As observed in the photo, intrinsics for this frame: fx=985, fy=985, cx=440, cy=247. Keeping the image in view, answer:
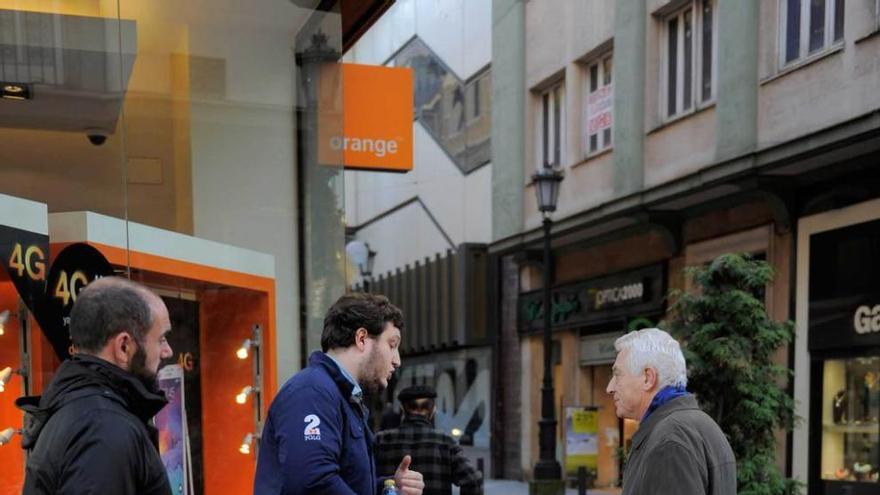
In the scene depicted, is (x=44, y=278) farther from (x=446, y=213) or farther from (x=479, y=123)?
(x=446, y=213)

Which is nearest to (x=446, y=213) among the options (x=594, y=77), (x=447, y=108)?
(x=447, y=108)

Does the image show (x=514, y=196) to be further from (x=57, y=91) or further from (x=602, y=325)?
(x=57, y=91)

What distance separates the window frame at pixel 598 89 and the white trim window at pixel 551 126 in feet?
3.54

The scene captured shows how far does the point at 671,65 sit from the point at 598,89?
205cm

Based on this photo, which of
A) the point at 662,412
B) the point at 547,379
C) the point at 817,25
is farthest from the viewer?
the point at 547,379

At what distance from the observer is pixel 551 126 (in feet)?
64.1

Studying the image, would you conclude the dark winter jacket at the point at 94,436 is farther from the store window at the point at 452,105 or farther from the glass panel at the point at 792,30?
the store window at the point at 452,105

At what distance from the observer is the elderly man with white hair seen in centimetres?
317

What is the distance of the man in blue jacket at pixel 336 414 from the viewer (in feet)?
9.18

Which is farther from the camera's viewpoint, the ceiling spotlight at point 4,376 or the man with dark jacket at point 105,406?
the ceiling spotlight at point 4,376

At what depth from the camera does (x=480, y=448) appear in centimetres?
2250

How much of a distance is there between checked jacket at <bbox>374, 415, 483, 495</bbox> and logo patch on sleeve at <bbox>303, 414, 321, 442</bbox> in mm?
2555

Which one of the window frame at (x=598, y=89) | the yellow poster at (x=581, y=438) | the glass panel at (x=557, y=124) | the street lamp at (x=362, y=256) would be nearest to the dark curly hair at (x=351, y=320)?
the window frame at (x=598, y=89)

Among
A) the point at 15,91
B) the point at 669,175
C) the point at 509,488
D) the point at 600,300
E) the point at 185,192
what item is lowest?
the point at 509,488
